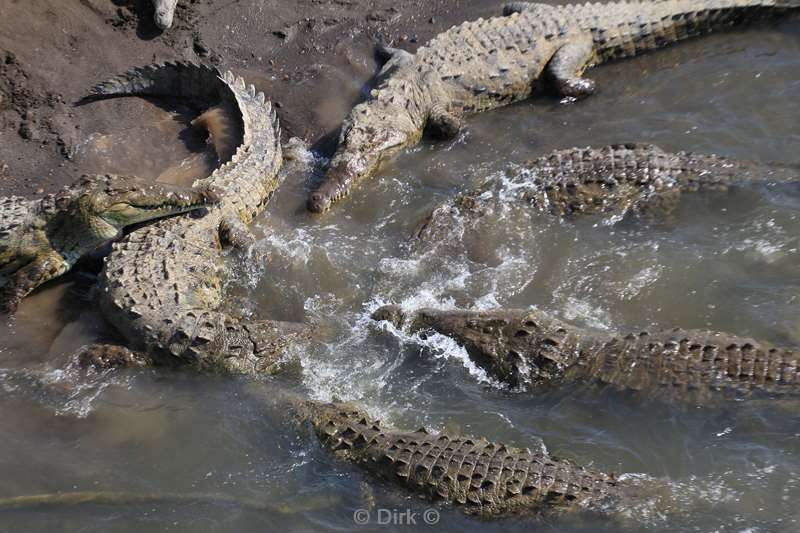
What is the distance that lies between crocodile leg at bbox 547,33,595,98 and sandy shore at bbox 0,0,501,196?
4.82 feet

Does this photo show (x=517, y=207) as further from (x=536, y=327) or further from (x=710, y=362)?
(x=710, y=362)

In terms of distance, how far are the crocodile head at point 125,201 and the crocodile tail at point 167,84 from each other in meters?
1.75

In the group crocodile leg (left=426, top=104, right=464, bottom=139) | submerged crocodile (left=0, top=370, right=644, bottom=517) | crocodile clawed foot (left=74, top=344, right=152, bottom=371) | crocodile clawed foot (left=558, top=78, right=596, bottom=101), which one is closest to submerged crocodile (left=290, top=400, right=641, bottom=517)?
submerged crocodile (left=0, top=370, right=644, bottom=517)

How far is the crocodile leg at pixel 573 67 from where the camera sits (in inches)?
299

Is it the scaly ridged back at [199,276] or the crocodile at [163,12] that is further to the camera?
the crocodile at [163,12]

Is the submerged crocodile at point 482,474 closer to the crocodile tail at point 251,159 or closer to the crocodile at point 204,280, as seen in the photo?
the crocodile at point 204,280

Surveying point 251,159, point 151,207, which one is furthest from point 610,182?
point 151,207

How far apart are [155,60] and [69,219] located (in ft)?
9.30

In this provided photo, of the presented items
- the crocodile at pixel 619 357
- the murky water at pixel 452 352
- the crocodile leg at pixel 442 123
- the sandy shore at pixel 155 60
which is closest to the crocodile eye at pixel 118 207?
the murky water at pixel 452 352

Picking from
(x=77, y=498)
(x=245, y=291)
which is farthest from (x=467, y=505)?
(x=245, y=291)

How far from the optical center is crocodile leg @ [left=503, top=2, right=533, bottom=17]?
339 inches

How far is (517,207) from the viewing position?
625 cm

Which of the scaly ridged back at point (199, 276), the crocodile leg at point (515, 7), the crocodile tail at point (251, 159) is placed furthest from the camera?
the crocodile leg at point (515, 7)

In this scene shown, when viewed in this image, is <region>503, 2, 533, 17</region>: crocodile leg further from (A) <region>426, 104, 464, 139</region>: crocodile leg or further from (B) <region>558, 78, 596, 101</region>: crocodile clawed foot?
(A) <region>426, 104, 464, 139</region>: crocodile leg
